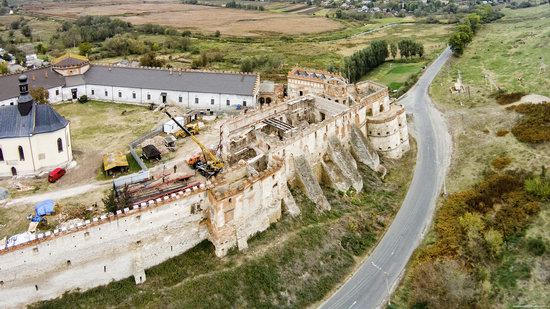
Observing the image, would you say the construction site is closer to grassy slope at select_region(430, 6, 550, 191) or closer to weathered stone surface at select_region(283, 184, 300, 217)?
weathered stone surface at select_region(283, 184, 300, 217)

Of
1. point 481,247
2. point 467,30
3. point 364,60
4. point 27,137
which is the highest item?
point 467,30

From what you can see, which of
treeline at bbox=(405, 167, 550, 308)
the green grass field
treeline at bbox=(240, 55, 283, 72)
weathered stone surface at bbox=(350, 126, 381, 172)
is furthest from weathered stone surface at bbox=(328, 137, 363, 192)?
treeline at bbox=(240, 55, 283, 72)

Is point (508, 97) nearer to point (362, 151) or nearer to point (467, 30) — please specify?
point (362, 151)

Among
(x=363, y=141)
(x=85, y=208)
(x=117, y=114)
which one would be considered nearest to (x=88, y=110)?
(x=117, y=114)

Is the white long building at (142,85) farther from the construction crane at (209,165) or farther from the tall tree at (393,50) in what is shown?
the tall tree at (393,50)

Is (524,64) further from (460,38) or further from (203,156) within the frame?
(203,156)

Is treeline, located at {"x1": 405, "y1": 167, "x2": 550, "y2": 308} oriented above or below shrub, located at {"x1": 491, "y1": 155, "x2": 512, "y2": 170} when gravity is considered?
below

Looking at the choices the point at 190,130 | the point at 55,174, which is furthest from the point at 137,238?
the point at 190,130

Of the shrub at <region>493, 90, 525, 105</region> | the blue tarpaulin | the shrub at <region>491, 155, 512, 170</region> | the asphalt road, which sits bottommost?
the asphalt road
